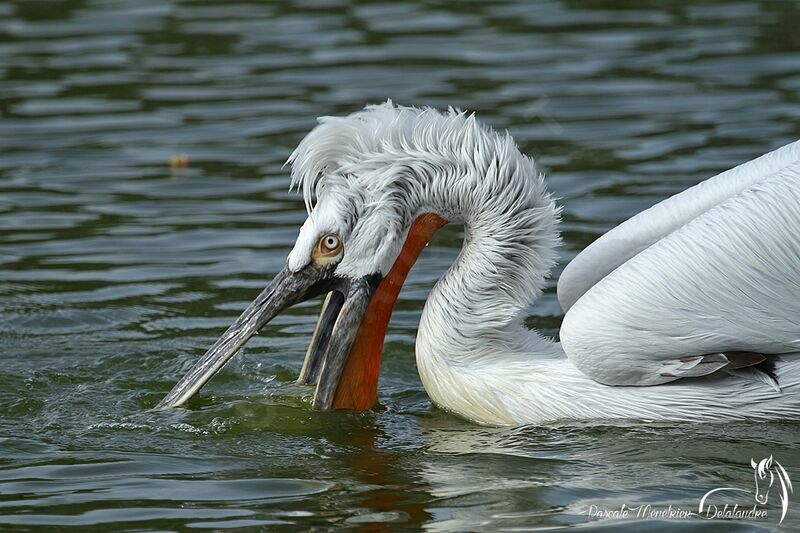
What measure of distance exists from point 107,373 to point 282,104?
13.6 feet

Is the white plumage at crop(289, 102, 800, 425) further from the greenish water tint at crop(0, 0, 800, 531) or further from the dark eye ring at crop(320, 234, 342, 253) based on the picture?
the greenish water tint at crop(0, 0, 800, 531)

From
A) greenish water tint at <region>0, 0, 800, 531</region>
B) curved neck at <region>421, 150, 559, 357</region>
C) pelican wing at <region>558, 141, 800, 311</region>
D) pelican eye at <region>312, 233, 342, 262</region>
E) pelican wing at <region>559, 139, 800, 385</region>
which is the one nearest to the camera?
greenish water tint at <region>0, 0, 800, 531</region>

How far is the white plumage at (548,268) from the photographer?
480 centimetres

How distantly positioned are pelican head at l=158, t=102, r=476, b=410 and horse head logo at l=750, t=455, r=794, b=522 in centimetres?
139

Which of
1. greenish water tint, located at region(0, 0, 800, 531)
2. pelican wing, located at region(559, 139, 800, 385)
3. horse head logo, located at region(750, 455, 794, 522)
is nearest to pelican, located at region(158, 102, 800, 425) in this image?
pelican wing, located at region(559, 139, 800, 385)

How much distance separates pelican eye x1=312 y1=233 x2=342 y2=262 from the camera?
5.10 metres

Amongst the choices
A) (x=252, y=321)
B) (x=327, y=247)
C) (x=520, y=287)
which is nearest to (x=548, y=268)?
(x=520, y=287)

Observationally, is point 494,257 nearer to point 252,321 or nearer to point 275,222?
point 252,321

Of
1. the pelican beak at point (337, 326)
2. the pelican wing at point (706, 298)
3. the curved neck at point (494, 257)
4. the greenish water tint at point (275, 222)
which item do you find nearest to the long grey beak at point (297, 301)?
the pelican beak at point (337, 326)

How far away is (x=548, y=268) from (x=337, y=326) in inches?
30.2

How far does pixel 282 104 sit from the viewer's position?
31.6ft

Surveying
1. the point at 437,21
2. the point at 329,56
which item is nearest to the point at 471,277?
the point at 329,56

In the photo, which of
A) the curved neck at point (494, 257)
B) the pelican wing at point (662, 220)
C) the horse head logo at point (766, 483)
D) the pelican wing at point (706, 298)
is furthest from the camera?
the pelican wing at point (662, 220)

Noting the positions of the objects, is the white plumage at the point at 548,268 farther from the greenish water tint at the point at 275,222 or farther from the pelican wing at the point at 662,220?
the greenish water tint at the point at 275,222
